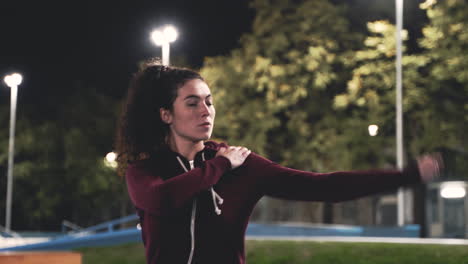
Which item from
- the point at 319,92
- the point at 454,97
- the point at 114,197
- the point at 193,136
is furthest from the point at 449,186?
the point at 114,197

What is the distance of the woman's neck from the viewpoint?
9.57 feet

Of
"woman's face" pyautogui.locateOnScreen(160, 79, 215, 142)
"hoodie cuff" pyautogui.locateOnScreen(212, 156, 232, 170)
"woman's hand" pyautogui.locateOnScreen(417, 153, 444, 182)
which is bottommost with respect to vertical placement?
"woman's hand" pyautogui.locateOnScreen(417, 153, 444, 182)

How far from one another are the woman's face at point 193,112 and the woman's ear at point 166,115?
30 mm

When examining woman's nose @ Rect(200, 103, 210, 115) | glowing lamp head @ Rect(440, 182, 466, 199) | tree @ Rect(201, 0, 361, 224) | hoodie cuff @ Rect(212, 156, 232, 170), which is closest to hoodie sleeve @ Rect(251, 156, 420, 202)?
hoodie cuff @ Rect(212, 156, 232, 170)

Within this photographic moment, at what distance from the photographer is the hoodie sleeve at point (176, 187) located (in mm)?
2660

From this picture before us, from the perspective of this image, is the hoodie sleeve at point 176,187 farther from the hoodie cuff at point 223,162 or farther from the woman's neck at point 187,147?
the woman's neck at point 187,147

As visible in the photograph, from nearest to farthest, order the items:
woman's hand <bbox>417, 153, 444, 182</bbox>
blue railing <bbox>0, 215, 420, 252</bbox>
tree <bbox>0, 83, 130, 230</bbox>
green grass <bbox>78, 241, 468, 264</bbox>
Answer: woman's hand <bbox>417, 153, 444, 182</bbox>, green grass <bbox>78, 241, 468, 264</bbox>, blue railing <bbox>0, 215, 420, 252</bbox>, tree <bbox>0, 83, 130, 230</bbox>

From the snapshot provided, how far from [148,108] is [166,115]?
0.12m

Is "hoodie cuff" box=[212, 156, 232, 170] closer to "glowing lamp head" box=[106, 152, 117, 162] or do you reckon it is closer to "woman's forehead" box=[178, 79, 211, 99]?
"woman's forehead" box=[178, 79, 211, 99]

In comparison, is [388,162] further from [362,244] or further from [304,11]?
[362,244]

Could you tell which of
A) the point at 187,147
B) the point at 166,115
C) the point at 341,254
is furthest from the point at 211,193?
the point at 341,254

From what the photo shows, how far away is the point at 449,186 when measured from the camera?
20.7 meters

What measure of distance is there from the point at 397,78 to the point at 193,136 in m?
17.4

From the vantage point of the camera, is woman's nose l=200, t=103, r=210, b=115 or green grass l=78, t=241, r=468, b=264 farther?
green grass l=78, t=241, r=468, b=264
